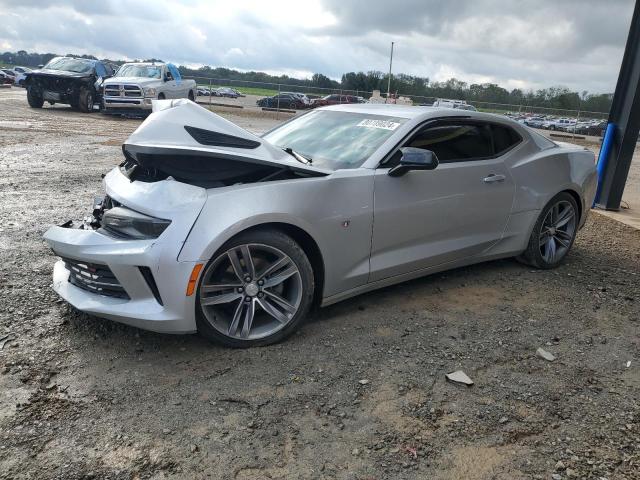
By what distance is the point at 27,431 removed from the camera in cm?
241

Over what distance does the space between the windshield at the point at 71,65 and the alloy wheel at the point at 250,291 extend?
19.5m

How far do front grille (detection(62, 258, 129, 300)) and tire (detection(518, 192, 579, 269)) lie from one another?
361 cm

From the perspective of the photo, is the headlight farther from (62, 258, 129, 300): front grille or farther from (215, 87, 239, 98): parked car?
(215, 87, 239, 98): parked car

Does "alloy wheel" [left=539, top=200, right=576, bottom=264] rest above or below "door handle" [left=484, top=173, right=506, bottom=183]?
below

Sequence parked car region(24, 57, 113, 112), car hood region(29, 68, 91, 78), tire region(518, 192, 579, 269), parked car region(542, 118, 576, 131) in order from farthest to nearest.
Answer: parked car region(542, 118, 576, 131) → parked car region(24, 57, 113, 112) → car hood region(29, 68, 91, 78) → tire region(518, 192, 579, 269)

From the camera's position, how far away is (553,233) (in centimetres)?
507

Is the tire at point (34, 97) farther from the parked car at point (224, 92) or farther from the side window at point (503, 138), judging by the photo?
the parked car at point (224, 92)

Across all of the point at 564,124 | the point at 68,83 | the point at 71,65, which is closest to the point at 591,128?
the point at 564,124

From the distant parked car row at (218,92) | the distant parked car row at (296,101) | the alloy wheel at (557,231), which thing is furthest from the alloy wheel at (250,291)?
the distant parked car row at (218,92)

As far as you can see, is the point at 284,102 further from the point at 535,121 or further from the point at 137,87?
the point at 137,87

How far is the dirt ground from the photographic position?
234 centimetres

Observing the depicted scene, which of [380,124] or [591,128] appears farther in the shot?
[591,128]

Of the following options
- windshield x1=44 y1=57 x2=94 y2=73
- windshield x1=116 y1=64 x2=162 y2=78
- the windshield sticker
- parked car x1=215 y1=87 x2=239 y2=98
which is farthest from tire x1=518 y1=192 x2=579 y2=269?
parked car x1=215 y1=87 x2=239 y2=98

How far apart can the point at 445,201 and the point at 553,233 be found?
168 cm
